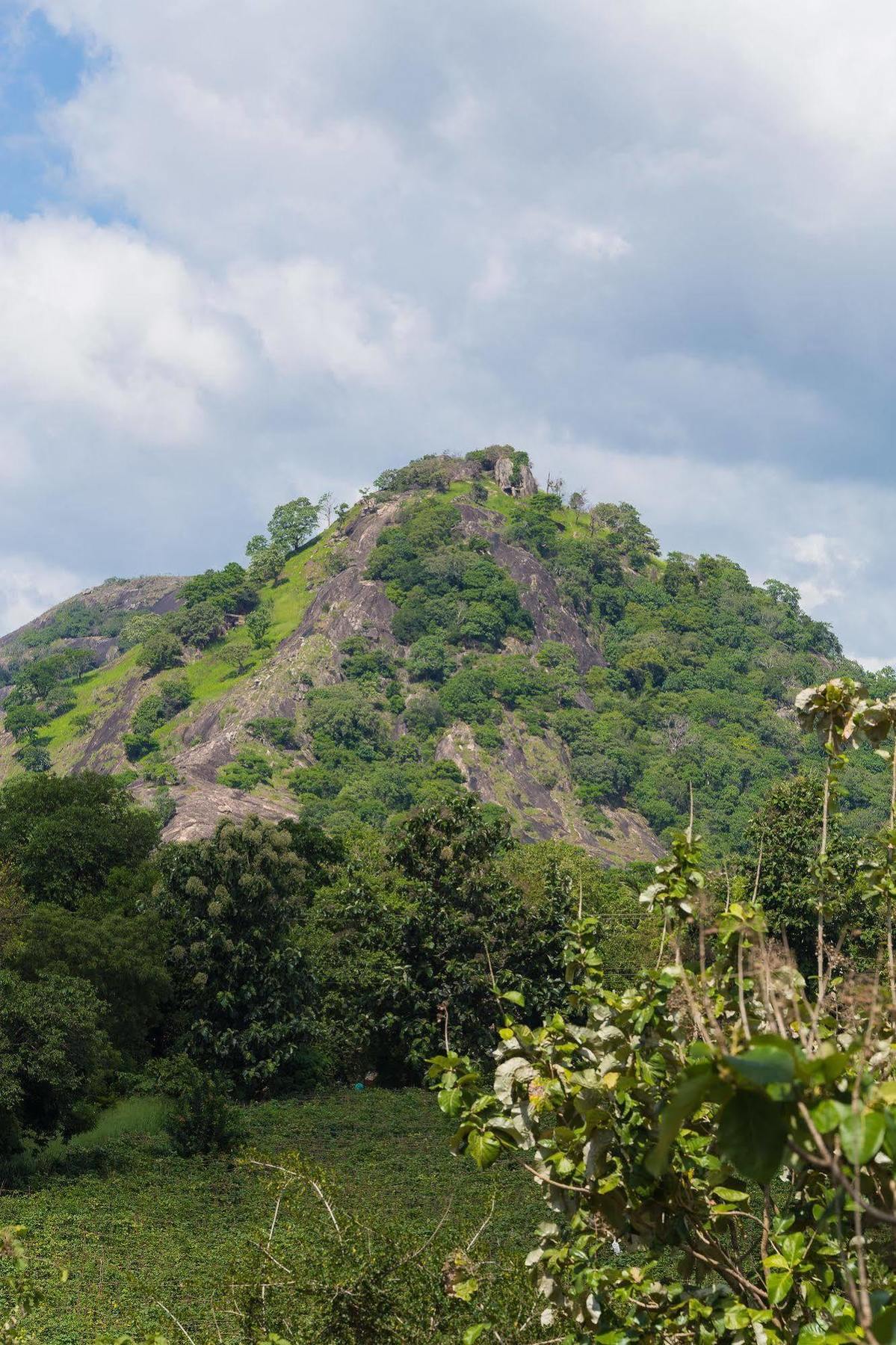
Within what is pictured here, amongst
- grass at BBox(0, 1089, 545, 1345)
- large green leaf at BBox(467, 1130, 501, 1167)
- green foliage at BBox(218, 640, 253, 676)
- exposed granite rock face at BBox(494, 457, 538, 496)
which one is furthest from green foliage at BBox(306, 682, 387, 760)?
large green leaf at BBox(467, 1130, 501, 1167)

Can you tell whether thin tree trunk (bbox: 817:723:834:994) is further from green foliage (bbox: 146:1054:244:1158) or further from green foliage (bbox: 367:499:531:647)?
green foliage (bbox: 367:499:531:647)

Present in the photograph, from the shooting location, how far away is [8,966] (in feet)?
80.3

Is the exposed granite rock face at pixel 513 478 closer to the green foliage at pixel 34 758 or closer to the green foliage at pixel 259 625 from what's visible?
the green foliage at pixel 259 625

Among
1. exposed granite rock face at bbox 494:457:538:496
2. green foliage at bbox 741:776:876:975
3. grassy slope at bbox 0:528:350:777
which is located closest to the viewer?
green foliage at bbox 741:776:876:975

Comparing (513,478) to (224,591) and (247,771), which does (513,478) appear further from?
(247,771)

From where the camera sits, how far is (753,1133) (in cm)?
180

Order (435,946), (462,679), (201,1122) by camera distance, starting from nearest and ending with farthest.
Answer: (201,1122), (435,946), (462,679)

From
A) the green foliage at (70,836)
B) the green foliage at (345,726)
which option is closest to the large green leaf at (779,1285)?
the green foliage at (70,836)

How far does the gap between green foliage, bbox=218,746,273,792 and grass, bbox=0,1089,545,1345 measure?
63.9 meters

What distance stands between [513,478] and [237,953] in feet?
417

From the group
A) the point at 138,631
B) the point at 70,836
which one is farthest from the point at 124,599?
the point at 70,836

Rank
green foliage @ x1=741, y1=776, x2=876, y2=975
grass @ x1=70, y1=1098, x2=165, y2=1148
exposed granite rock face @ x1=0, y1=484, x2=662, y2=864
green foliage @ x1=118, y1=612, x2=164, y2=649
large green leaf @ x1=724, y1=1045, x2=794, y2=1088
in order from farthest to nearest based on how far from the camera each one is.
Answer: green foliage @ x1=118, y1=612, x2=164, y2=649 → exposed granite rock face @ x1=0, y1=484, x2=662, y2=864 → green foliage @ x1=741, y1=776, x2=876, y2=975 → grass @ x1=70, y1=1098, x2=165, y2=1148 → large green leaf @ x1=724, y1=1045, x2=794, y2=1088

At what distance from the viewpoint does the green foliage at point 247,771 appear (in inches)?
3516

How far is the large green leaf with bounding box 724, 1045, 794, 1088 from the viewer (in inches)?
67.2
